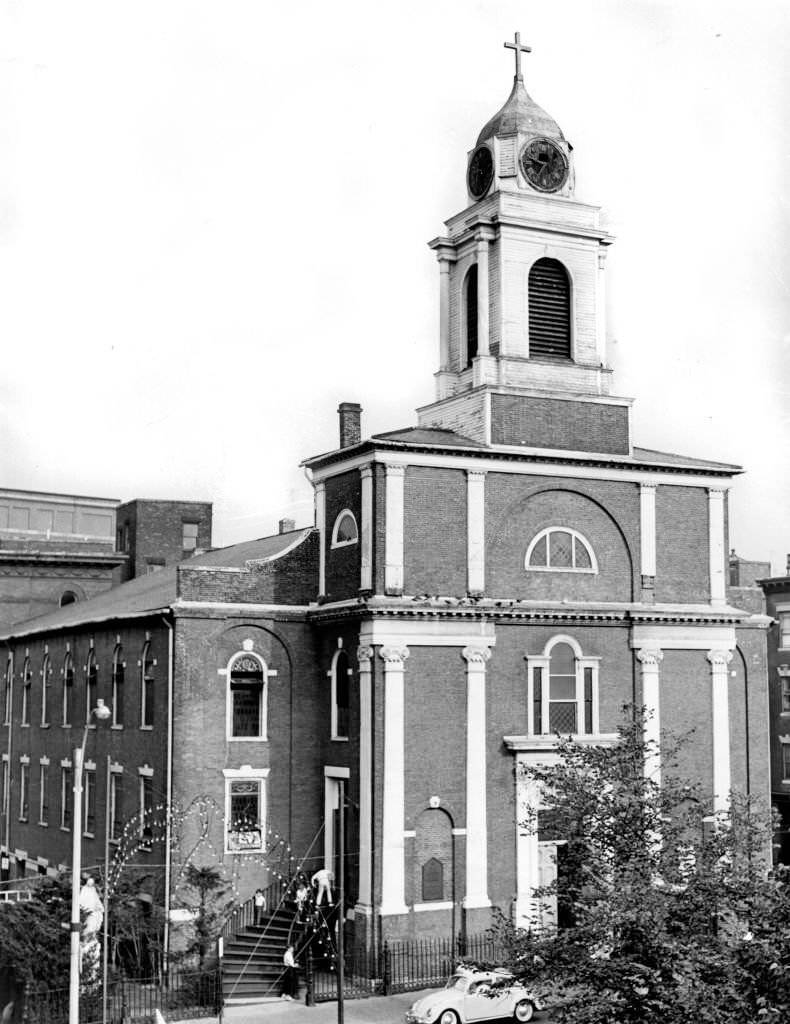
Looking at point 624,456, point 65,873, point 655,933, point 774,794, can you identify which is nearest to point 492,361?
point 624,456

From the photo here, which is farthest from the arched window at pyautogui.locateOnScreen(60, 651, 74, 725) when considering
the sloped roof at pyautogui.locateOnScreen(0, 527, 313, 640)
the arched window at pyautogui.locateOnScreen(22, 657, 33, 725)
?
the arched window at pyautogui.locateOnScreen(22, 657, 33, 725)

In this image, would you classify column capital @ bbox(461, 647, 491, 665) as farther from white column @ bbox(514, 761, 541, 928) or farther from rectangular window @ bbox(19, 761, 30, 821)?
rectangular window @ bbox(19, 761, 30, 821)

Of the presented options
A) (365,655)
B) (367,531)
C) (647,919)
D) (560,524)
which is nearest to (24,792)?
(365,655)

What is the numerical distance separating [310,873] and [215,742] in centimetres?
443

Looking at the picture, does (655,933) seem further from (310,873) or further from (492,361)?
(492,361)

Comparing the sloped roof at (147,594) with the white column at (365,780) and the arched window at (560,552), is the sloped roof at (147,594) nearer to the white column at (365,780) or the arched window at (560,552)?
the white column at (365,780)

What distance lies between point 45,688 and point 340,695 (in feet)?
57.0

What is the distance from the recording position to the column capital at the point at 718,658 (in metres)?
41.8

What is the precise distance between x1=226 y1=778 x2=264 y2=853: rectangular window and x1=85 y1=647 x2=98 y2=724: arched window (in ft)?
31.7

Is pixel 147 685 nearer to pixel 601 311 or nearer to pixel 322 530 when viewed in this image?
pixel 322 530

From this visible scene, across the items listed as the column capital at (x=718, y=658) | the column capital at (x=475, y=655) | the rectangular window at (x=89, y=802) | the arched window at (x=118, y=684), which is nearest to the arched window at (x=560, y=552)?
the column capital at (x=475, y=655)

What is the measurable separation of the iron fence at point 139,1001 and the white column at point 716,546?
59.4ft

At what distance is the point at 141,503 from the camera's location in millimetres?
66875

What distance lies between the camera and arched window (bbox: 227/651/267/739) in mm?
39375
